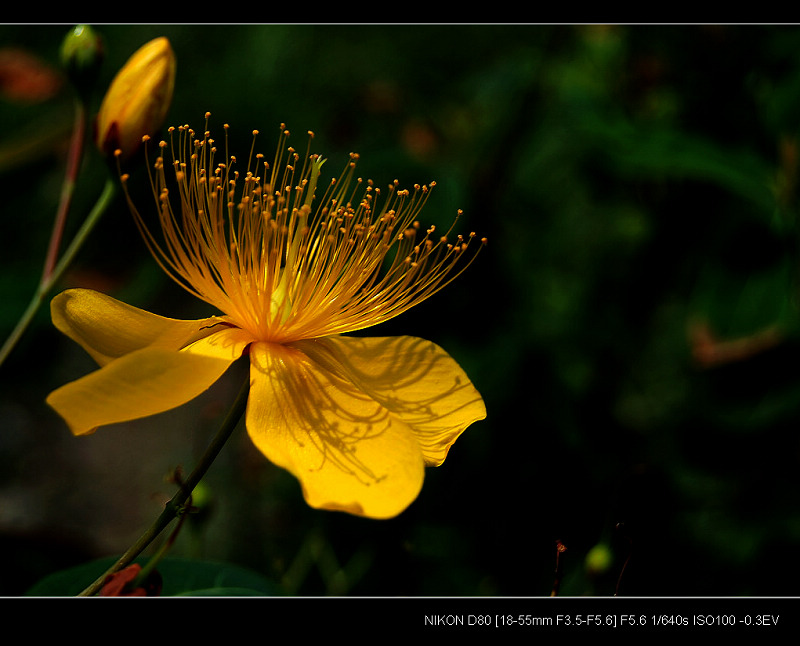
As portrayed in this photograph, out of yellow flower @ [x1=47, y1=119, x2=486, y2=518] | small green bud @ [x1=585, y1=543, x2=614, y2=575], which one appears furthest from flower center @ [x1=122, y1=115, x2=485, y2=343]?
small green bud @ [x1=585, y1=543, x2=614, y2=575]

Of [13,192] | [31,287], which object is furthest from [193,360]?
[13,192]

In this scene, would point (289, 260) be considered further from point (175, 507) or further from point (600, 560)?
point (600, 560)

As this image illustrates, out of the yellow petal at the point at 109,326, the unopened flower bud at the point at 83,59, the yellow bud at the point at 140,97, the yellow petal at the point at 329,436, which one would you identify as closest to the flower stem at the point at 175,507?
the yellow petal at the point at 329,436

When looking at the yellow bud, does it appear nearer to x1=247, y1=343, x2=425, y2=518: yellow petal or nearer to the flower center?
the flower center

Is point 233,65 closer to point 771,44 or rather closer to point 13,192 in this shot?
point 13,192

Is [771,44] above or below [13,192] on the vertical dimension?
above

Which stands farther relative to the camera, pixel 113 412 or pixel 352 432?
pixel 352 432

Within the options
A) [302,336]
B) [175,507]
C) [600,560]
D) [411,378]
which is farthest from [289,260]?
[600,560]
